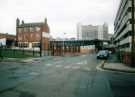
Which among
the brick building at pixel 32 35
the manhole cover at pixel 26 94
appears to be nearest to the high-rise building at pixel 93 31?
the brick building at pixel 32 35

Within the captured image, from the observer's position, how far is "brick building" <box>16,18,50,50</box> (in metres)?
79.3

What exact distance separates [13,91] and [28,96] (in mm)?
1348

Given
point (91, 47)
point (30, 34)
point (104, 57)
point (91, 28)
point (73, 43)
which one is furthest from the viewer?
point (91, 28)

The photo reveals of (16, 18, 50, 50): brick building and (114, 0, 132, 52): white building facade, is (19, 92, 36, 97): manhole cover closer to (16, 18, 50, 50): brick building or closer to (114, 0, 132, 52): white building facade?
(114, 0, 132, 52): white building facade

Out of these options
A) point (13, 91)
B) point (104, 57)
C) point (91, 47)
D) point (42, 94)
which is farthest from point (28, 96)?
point (91, 47)

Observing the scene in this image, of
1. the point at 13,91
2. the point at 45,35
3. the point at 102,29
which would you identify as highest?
the point at 102,29

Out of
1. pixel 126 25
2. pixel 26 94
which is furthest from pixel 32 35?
pixel 26 94

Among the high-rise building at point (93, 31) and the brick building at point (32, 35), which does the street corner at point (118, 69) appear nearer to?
the brick building at point (32, 35)

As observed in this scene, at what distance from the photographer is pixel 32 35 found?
80562 millimetres

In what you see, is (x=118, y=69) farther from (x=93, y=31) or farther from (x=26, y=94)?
(x=93, y=31)

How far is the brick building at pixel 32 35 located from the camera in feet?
260

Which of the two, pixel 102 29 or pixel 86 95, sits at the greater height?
pixel 102 29

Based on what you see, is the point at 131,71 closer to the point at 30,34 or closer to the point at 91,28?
the point at 30,34

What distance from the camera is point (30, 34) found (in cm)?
8100
